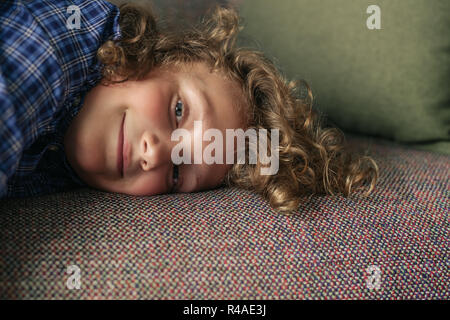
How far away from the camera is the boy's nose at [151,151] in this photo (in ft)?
2.58

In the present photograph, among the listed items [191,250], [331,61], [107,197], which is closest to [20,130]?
[107,197]

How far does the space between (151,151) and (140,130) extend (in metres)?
0.04

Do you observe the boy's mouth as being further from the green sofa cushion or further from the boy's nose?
the green sofa cushion

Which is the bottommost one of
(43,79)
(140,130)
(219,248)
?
(219,248)

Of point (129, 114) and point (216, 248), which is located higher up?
point (129, 114)

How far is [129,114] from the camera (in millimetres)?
795

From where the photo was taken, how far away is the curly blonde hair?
2.76ft

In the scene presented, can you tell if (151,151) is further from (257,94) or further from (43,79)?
(257,94)

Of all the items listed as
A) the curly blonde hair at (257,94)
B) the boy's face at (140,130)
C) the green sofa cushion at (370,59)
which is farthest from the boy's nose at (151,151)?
the green sofa cushion at (370,59)

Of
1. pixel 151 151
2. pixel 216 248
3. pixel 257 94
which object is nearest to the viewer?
Answer: pixel 216 248

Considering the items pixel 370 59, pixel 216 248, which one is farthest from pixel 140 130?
pixel 370 59

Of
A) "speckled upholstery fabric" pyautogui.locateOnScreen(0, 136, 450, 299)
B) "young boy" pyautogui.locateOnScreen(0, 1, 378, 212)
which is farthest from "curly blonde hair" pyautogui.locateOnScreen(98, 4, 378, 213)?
"speckled upholstery fabric" pyautogui.locateOnScreen(0, 136, 450, 299)

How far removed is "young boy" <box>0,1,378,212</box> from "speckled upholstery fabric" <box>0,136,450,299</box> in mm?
68
